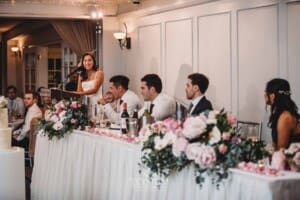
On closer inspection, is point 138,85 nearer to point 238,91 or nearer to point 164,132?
point 238,91

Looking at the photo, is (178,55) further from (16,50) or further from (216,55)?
(16,50)

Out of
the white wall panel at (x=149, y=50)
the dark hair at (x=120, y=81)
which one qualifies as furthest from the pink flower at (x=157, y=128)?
the white wall panel at (x=149, y=50)

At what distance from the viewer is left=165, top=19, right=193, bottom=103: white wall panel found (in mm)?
7234

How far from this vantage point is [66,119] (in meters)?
5.54

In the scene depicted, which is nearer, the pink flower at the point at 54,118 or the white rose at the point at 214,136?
the white rose at the point at 214,136

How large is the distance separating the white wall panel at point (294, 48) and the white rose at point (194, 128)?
8.31 ft

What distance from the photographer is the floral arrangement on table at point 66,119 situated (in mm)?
5508

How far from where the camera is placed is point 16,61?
15.3 meters

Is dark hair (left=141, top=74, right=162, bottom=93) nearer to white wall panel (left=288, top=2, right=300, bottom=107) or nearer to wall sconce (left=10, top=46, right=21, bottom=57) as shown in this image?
white wall panel (left=288, top=2, right=300, bottom=107)

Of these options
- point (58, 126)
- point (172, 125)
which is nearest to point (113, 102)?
point (58, 126)

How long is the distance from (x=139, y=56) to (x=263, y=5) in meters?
3.01

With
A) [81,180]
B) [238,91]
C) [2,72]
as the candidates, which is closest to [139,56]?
[238,91]

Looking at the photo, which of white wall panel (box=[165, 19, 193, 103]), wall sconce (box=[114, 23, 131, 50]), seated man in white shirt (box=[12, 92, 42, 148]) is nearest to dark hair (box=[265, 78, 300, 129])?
white wall panel (box=[165, 19, 193, 103])

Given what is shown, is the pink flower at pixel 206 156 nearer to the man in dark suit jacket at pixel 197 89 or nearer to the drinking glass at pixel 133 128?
the drinking glass at pixel 133 128
